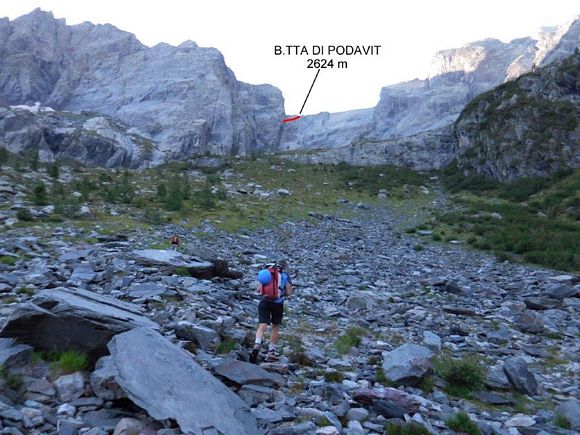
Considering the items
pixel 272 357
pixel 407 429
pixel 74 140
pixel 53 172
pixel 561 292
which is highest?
pixel 74 140

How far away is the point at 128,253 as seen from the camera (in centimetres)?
1458

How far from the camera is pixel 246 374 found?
6.88 metres

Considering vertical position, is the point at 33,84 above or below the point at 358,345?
above

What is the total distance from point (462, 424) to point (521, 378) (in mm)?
2674

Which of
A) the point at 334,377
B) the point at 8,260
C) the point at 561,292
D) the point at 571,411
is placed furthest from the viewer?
the point at 561,292

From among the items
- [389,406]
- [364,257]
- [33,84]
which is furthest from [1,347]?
[33,84]

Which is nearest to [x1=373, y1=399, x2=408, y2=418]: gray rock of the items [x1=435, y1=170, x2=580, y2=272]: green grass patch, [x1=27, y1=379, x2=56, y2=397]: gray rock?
[x1=27, y1=379, x2=56, y2=397]: gray rock

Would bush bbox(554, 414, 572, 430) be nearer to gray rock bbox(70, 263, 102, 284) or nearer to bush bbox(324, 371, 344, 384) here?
bush bbox(324, 371, 344, 384)

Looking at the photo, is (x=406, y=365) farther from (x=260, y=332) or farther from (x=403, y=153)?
(x=403, y=153)

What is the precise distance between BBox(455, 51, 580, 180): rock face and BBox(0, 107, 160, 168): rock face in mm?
104599

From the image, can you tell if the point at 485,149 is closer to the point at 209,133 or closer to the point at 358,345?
the point at 358,345

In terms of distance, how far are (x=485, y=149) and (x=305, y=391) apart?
4983cm

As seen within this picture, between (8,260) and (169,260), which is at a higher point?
(8,260)

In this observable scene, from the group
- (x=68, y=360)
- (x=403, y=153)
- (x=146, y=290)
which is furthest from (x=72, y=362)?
(x=403, y=153)
